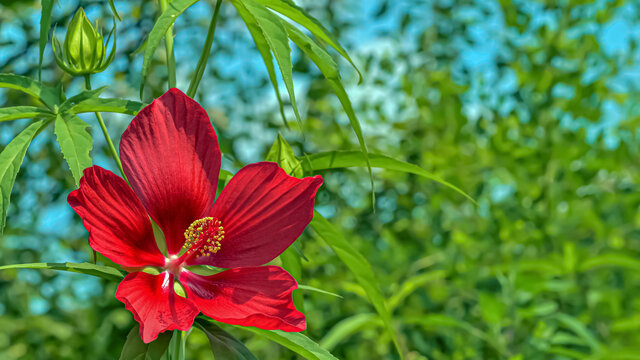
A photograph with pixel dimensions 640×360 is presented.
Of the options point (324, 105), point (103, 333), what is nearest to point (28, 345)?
point (103, 333)

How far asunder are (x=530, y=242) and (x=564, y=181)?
0.17 m

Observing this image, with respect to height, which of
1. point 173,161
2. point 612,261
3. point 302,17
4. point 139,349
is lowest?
point 139,349

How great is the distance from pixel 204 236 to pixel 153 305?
2.3 inches

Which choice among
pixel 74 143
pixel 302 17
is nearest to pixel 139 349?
pixel 74 143

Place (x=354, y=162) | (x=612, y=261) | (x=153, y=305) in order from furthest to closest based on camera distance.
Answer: (x=612, y=261), (x=354, y=162), (x=153, y=305)

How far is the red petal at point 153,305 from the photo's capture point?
35 cm

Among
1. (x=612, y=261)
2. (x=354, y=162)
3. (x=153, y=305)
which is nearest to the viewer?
(x=153, y=305)

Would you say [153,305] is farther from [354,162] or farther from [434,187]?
[434,187]

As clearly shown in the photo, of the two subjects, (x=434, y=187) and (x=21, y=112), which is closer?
(x=21, y=112)

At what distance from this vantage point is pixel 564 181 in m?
1.37

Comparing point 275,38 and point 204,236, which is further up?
point 275,38

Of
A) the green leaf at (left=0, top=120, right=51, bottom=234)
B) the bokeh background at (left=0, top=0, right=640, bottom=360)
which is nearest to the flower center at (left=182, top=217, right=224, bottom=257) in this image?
the green leaf at (left=0, top=120, right=51, bottom=234)

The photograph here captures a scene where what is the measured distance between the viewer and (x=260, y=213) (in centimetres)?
42

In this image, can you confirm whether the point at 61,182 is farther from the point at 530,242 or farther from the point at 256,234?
the point at 256,234
